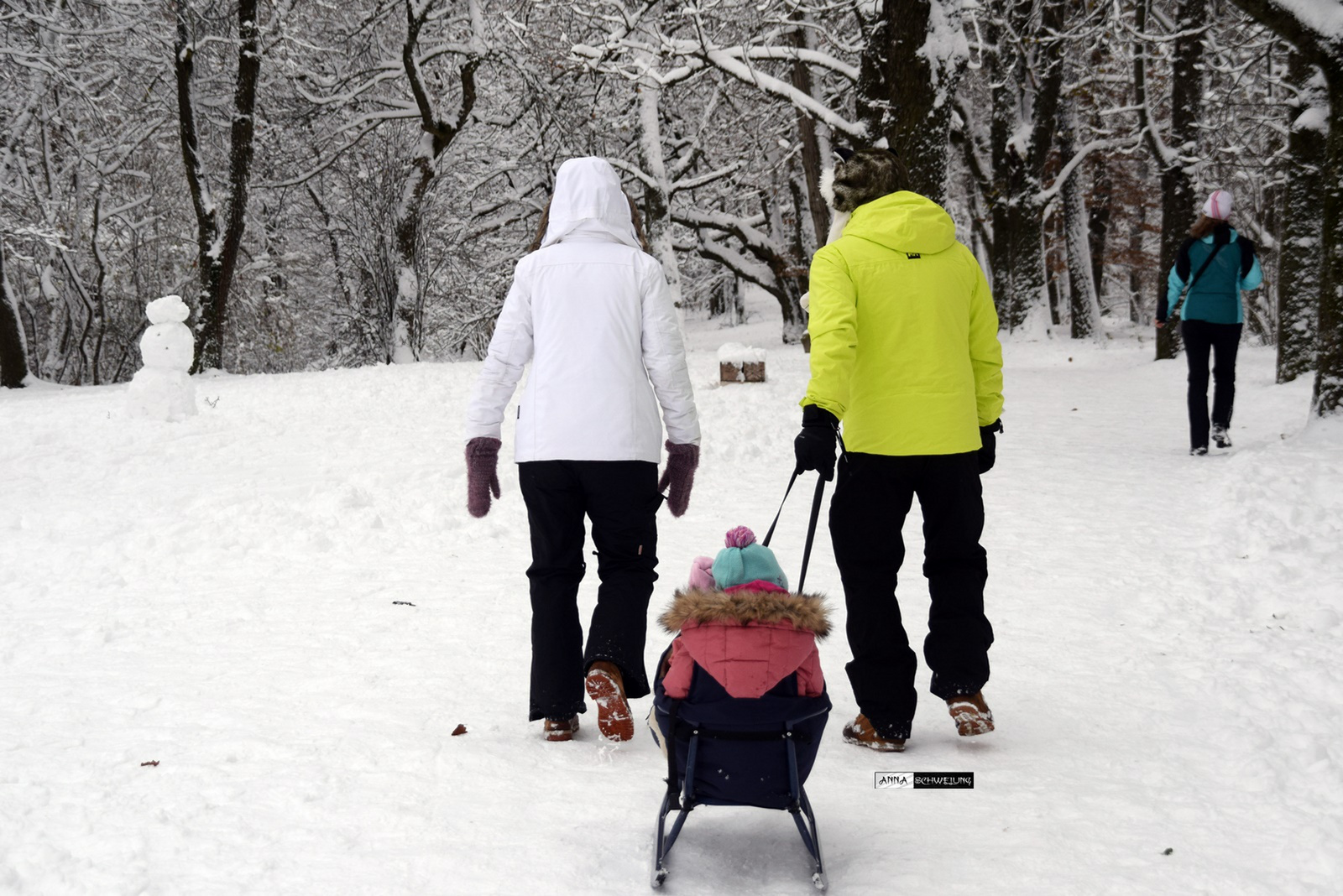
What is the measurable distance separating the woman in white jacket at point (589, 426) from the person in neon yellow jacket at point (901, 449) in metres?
0.57

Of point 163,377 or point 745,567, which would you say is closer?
point 745,567

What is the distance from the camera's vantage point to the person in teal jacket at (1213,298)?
852cm

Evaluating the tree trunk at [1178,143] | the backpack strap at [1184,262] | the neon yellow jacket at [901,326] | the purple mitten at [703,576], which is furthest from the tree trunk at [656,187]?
the purple mitten at [703,576]

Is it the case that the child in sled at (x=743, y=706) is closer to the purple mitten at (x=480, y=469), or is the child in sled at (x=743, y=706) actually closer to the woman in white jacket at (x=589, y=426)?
the woman in white jacket at (x=589, y=426)

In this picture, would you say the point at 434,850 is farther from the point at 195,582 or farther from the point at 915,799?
the point at 195,582

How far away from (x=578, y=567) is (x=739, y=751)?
119 cm

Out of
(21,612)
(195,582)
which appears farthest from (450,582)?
(21,612)

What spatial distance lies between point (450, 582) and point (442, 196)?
63.2 ft

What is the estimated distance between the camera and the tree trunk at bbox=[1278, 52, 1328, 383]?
37.7 feet

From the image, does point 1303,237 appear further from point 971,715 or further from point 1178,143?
point 971,715

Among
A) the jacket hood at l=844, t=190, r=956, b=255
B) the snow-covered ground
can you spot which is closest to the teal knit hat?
the snow-covered ground

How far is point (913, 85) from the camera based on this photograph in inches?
461

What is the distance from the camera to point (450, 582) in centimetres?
596

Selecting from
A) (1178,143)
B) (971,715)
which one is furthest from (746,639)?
(1178,143)
